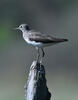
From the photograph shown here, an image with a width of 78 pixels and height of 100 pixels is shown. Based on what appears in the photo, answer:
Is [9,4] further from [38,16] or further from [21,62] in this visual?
[21,62]

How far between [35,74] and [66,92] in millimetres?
11230

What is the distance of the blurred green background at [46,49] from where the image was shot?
1915cm

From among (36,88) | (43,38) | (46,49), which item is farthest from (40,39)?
(46,49)

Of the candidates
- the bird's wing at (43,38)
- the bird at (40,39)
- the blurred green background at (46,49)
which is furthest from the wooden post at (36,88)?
the blurred green background at (46,49)

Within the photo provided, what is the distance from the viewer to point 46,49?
2581cm

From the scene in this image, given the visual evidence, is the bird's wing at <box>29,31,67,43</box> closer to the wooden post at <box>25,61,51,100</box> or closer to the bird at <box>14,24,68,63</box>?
the bird at <box>14,24,68,63</box>

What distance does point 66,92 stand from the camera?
Answer: 59.7ft

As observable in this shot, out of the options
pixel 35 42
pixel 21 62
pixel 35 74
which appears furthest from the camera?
pixel 21 62

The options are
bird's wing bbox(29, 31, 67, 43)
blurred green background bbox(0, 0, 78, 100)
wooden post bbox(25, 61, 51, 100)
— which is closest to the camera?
wooden post bbox(25, 61, 51, 100)

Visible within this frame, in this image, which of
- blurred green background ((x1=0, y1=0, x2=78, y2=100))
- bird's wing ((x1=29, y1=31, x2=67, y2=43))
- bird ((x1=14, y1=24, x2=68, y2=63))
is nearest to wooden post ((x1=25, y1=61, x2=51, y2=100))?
bird ((x1=14, y1=24, x2=68, y2=63))

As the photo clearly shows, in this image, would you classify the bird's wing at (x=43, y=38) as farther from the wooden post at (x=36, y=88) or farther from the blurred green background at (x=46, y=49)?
the blurred green background at (x=46, y=49)

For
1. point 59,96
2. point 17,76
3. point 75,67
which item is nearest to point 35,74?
point 59,96

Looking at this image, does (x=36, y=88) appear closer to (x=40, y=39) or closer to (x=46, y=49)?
(x=40, y=39)

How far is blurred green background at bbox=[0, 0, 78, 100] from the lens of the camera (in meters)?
19.2
